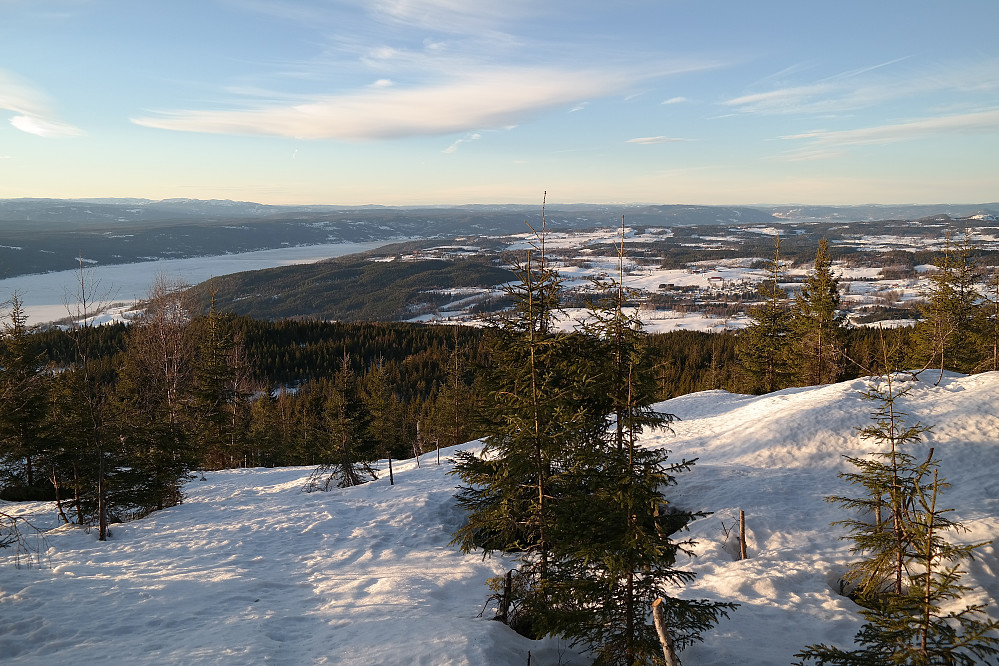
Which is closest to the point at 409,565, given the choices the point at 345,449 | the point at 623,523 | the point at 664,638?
the point at 623,523

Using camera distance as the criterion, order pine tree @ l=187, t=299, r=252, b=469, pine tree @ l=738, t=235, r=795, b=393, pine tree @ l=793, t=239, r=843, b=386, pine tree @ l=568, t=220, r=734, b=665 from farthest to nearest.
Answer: pine tree @ l=738, t=235, r=795, b=393 → pine tree @ l=793, t=239, r=843, b=386 → pine tree @ l=187, t=299, r=252, b=469 → pine tree @ l=568, t=220, r=734, b=665

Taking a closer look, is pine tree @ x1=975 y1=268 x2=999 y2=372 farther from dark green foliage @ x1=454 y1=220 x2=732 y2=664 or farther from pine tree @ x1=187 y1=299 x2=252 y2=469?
pine tree @ x1=187 y1=299 x2=252 y2=469

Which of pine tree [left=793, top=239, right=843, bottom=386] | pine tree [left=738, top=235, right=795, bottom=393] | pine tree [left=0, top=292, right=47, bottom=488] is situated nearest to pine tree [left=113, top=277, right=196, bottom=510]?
pine tree [left=0, top=292, right=47, bottom=488]

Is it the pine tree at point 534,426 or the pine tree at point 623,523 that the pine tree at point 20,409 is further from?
the pine tree at point 623,523

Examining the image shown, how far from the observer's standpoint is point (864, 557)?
11.9 metres

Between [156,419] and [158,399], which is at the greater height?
[158,399]

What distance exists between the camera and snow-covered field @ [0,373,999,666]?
8.27 metres

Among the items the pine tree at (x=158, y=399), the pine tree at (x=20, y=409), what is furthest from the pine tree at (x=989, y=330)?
the pine tree at (x=20, y=409)

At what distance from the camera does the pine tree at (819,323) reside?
31656mm

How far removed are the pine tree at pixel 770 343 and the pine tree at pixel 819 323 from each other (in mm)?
854

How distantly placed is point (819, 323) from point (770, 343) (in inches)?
123

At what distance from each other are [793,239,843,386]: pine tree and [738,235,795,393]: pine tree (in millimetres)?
854

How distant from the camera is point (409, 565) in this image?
13.5 meters

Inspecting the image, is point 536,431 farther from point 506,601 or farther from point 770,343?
point 770,343
